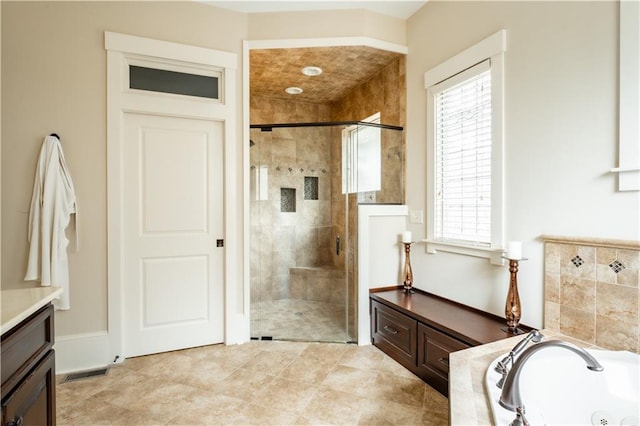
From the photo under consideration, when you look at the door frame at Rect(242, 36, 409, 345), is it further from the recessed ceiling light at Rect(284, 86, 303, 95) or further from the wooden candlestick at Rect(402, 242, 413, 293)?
the recessed ceiling light at Rect(284, 86, 303, 95)

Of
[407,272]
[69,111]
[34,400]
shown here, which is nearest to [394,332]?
[407,272]

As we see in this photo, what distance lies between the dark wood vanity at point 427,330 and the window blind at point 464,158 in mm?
534

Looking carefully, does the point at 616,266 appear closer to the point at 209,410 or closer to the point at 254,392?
the point at 254,392

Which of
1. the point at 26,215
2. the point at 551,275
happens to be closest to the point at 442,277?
the point at 551,275

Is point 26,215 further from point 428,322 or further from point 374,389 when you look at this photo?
point 428,322

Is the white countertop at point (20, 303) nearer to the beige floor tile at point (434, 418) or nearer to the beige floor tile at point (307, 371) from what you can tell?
the beige floor tile at point (307, 371)

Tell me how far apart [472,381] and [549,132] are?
1.48 metres

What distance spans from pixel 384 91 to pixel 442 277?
206 cm

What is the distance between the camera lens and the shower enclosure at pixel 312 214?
3.06 metres

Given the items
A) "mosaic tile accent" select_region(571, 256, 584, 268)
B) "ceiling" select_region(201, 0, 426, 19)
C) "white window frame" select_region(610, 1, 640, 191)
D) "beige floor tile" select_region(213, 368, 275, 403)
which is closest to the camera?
"white window frame" select_region(610, 1, 640, 191)

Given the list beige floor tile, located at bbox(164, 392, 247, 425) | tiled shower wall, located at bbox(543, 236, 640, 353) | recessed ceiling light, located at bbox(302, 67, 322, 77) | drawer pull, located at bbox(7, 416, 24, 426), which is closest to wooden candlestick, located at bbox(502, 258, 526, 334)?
tiled shower wall, located at bbox(543, 236, 640, 353)

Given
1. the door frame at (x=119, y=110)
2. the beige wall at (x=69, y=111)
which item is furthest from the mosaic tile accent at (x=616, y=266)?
the beige wall at (x=69, y=111)

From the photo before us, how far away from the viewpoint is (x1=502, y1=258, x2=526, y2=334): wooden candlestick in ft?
6.55

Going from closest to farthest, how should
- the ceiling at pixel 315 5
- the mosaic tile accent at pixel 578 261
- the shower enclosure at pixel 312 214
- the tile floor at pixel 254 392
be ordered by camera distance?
1. the mosaic tile accent at pixel 578 261
2. the tile floor at pixel 254 392
3. the ceiling at pixel 315 5
4. the shower enclosure at pixel 312 214
